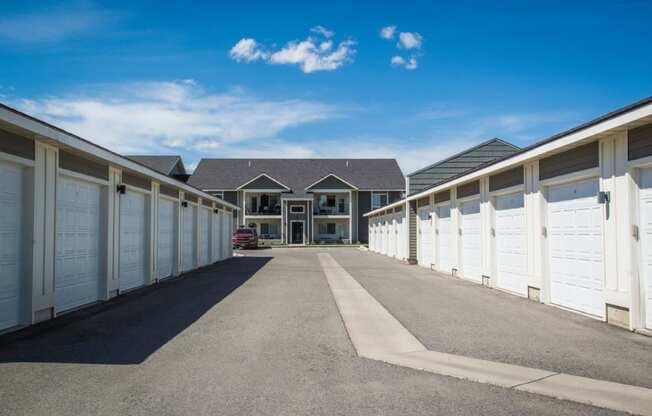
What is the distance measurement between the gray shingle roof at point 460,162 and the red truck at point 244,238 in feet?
63.5

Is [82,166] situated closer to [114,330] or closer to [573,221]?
[114,330]

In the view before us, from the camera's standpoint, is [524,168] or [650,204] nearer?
[650,204]

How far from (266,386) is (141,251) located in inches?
375

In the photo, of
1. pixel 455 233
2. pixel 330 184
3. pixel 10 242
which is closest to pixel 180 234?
pixel 10 242

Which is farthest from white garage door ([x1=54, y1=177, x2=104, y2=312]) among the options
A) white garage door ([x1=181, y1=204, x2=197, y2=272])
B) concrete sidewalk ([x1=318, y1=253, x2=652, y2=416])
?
white garage door ([x1=181, y1=204, x2=197, y2=272])

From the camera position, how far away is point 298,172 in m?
52.1

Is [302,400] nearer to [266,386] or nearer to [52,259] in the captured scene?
[266,386]

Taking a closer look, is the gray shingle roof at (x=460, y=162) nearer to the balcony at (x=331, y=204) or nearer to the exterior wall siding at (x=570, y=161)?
the exterior wall siding at (x=570, y=161)

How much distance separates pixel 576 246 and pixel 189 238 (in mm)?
14201

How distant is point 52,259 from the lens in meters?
8.10

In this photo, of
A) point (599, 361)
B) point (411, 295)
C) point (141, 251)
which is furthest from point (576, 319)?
point (141, 251)

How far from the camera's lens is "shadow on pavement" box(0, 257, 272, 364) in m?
5.73

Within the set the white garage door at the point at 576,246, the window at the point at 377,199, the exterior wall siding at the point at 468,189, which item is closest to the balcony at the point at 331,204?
the window at the point at 377,199

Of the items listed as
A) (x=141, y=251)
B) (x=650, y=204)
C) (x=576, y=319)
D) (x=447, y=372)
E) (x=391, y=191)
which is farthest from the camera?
(x=391, y=191)
